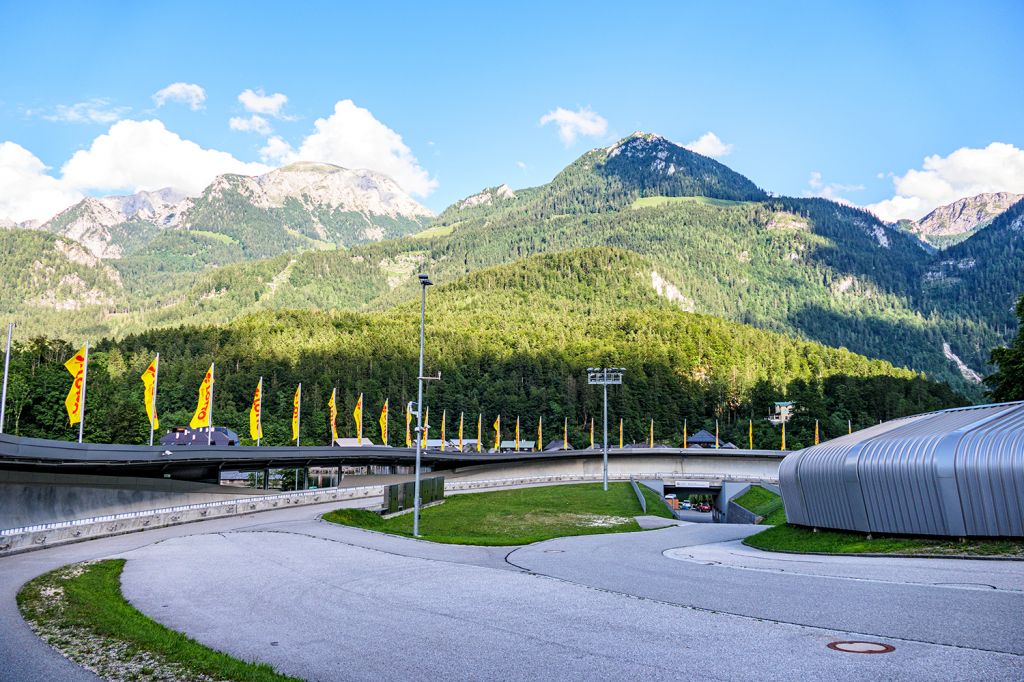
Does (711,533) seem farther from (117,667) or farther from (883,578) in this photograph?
(117,667)

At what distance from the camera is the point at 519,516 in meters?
54.5

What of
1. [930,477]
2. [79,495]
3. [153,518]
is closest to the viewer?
[930,477]

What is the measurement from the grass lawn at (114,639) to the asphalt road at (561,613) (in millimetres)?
418

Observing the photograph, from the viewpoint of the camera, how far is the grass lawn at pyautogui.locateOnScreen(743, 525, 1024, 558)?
81.1 feet

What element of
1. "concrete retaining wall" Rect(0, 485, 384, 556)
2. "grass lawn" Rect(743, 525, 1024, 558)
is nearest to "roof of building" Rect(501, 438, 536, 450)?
"concrete retaining wall" Rect(0, 485, 384, 556)

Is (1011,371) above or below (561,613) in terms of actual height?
above

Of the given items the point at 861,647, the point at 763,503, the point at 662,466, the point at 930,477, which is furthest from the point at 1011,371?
the point at 861,647

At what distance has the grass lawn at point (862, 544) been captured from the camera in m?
24.7

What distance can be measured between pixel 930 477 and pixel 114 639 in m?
24.5

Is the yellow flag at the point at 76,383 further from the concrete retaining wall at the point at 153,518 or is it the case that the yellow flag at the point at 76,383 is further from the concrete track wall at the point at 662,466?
the concrete track wall at the point at 662,466

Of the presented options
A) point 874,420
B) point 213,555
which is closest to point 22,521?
point 213,555

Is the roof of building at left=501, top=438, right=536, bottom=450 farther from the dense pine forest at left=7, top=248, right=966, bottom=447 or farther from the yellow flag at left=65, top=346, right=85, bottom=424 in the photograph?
the yellow flag at left=65, top=346, right=85, bottom=424

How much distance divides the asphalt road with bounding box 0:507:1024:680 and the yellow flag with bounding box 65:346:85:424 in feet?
65.7

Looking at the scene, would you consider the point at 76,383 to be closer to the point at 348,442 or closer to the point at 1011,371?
the point at 1011,371
